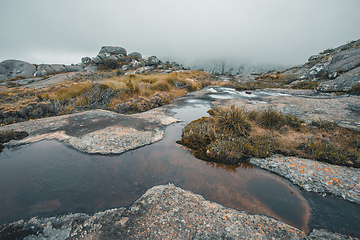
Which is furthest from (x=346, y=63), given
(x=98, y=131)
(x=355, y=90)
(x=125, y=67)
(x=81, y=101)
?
(x=125, y=67)

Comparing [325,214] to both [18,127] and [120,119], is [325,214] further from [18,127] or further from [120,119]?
[18,127]

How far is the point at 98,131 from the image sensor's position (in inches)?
285

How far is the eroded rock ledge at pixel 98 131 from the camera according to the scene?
6.13 m

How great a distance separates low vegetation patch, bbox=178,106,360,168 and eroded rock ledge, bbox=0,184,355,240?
2.47 metres

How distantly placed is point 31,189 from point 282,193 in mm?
7428

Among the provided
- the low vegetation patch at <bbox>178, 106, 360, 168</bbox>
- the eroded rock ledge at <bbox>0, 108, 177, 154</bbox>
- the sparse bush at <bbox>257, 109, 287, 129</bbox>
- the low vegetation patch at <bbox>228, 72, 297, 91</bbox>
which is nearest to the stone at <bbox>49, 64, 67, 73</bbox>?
the eroded rock ledge at <bbox>0, 108, 177, 154</bbox>

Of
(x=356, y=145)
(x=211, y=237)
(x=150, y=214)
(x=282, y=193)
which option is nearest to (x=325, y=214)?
(x=282, y=193)

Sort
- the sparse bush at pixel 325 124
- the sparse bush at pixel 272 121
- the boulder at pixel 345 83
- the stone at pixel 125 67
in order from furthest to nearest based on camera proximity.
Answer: the stone at pixel 125 67
the boulder at pixel 345 83
the sparse bush at pixel 272 121
the sparse bush at pixel 325 124

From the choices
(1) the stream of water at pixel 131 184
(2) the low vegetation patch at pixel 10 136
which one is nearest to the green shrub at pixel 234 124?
(1) the stream of water at pixel 131 184

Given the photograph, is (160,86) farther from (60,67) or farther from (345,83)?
(60,67)

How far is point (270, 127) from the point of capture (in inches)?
320

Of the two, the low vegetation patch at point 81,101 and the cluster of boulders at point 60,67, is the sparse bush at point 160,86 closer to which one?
the low vegetation patch at point 81,101

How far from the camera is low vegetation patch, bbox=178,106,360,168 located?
5.49 meters

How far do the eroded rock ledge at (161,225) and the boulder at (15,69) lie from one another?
217 feet
